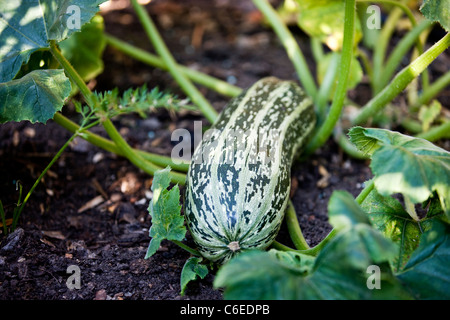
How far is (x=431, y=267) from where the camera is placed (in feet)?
4.77

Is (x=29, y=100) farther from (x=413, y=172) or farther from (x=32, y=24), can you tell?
(x=413, y=172)

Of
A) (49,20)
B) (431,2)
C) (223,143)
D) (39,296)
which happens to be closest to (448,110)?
(431,2)

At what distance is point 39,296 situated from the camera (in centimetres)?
163

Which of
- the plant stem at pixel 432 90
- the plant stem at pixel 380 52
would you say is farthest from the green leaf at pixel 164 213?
the plant stem at pixel 432 90

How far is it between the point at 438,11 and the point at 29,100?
1581mm

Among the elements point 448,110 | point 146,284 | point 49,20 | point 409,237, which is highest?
point 49,20

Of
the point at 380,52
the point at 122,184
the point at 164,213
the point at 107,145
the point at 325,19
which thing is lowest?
the point at 122,184

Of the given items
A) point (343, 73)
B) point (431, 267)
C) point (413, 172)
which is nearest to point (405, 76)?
point (343, 73)

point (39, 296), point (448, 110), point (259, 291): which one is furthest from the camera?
point (448, 110)

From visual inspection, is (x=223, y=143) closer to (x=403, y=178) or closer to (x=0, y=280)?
(x=403, y=178)

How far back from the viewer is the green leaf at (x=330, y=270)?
1199mm

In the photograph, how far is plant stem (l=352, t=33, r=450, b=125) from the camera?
1807 mm

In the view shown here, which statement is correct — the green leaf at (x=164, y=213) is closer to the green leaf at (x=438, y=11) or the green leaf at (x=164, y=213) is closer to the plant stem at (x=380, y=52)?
the green leaf at (x=438, y=11)
